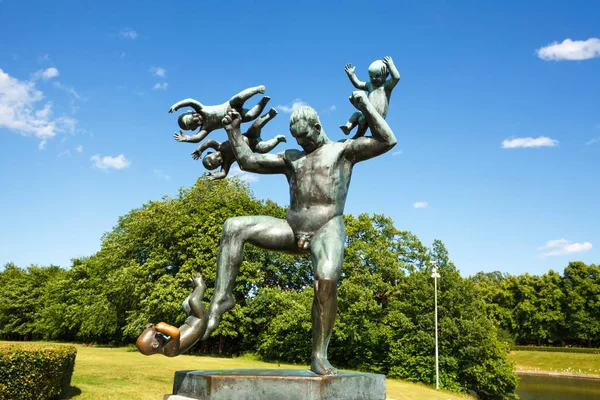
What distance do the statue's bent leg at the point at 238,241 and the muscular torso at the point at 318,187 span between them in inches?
5.6

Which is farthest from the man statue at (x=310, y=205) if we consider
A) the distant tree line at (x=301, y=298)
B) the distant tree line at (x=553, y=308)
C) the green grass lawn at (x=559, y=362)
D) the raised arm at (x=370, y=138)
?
the distant tree line at (x=553, y=308)

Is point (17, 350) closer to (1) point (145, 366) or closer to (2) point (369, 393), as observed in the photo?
(1) point (145, 366)

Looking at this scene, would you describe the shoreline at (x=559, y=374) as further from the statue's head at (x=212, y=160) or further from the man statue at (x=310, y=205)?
the statue's head at (x=212, y=160)

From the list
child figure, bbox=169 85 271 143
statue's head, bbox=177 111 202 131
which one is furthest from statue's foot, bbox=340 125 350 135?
statue's head, bbox=177 111 202 131

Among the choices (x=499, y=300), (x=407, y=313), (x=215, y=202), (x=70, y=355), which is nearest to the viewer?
(x=70, y=355)

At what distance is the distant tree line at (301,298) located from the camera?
31.1 metres

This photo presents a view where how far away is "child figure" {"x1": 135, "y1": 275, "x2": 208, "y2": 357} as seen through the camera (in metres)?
3.84

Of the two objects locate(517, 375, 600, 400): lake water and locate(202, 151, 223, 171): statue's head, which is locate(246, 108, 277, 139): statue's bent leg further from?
locate(517, 375, 600, 400): lake water

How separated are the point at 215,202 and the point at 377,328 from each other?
13948mm

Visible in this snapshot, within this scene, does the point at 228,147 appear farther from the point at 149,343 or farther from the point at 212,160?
the point at 149,343

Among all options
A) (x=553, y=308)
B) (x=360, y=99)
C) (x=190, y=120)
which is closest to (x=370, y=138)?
(x=360, y=99)

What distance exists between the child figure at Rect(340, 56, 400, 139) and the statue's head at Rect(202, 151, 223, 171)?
1361 millimetres

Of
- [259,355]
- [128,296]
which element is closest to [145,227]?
[128,296]

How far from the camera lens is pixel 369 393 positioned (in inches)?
163
